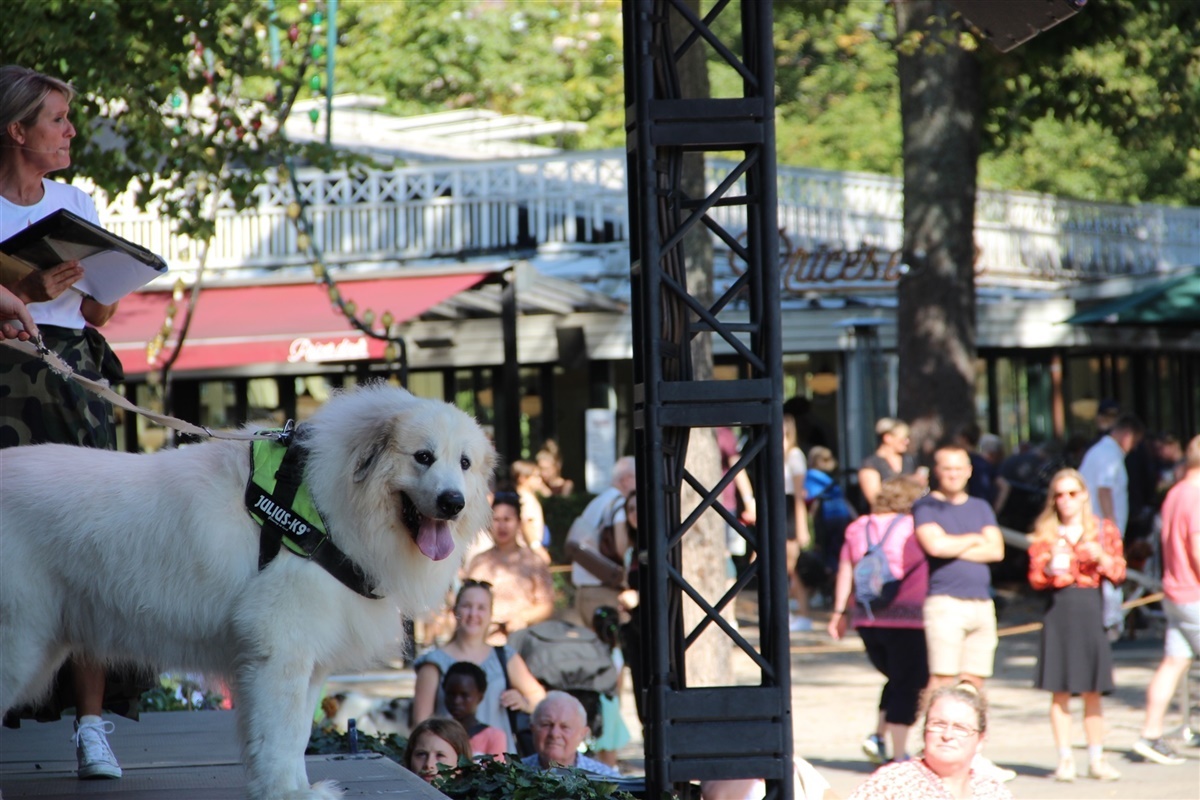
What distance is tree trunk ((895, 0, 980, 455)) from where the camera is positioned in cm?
1639

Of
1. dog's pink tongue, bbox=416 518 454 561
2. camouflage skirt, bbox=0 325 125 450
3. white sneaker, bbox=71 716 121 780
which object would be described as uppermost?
camouflage skirt, bbox=0 325 125 450

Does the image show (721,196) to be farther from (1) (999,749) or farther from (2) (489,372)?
(2) (489,372)

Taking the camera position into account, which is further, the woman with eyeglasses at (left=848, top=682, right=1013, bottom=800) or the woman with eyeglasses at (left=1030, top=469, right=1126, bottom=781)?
the woman with eyeglasses at (left=1030, top=469, right=1126, bottom=781)

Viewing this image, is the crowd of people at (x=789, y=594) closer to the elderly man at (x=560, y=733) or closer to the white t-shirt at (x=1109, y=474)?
the elderly man at (x=560, y=733)

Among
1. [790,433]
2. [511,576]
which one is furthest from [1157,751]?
[790,433]

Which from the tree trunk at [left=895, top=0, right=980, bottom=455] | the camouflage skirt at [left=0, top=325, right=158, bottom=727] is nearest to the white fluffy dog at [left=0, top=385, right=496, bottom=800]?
the camouflage skirt at [left=0, top=325, right=158, bottom=727]

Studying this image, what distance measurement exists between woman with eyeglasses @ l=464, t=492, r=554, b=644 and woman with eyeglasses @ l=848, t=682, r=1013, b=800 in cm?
379

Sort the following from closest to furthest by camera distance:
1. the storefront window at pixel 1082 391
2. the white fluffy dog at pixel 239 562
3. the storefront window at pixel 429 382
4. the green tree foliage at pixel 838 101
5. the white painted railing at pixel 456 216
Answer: the white fluffy dog at pixel 239 562
the white painted railing at pixel 456 216
the storefront window at pixel 429 382
the storefront window at pixel 1082 391
the green tree foliage at pixel 838 101

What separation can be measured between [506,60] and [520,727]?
28.8 m

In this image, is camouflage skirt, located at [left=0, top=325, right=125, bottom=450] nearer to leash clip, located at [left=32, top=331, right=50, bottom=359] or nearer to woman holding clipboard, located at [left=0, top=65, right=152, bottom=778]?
woman holding clipboard, located at [left=0, top=65, right=152, bottom=778]

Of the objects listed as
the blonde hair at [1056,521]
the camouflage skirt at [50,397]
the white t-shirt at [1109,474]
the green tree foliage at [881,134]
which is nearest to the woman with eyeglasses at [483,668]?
the camouflage skirt at [50,397]

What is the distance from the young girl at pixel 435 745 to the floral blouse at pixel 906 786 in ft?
5.55

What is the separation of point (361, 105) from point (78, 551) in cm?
2493

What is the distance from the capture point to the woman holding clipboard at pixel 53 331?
14.8 ft
